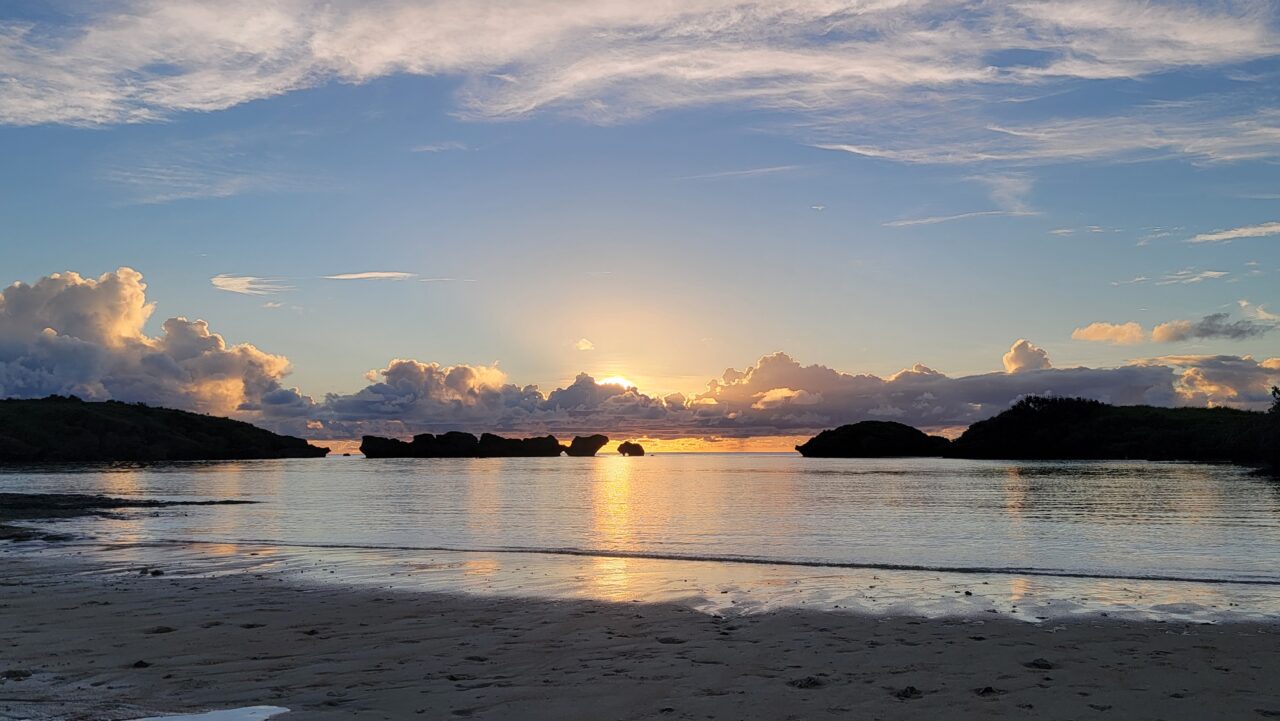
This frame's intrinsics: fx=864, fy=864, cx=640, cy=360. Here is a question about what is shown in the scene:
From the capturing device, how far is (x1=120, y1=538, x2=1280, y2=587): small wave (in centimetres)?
2627

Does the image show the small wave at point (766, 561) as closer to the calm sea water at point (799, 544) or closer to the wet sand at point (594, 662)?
the calm sea water at point (799, 544)

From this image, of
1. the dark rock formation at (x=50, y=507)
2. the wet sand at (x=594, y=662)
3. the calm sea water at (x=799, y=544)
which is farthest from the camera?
the dark rock formation at (x=50, y=507)

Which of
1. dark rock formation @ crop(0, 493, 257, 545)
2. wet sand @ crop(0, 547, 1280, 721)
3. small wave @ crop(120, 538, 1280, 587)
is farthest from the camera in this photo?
dark rock formation @ crop(0, 493, 257, 545)

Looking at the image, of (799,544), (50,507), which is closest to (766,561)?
(799,544)

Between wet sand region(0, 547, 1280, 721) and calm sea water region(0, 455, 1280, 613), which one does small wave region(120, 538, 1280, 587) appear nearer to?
calm sea water region(0, 455, 1280, 613)

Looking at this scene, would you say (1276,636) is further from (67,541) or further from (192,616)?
(67,541)

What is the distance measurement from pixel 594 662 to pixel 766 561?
18.5 metres

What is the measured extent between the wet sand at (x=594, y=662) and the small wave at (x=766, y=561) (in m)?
9.67

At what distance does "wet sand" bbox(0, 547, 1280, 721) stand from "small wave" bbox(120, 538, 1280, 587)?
9671 millimetres

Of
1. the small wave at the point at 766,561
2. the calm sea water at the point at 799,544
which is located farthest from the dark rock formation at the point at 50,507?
the small wave at the point at 766,561

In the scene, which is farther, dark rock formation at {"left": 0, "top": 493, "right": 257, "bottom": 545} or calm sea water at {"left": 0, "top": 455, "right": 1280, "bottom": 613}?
dark rock formation at {"left": 0, "top": 493, "right": 257, "bottom": 545}

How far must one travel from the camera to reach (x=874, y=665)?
1348cm

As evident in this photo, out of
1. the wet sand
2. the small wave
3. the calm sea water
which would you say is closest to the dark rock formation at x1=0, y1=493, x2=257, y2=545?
the calm sea water

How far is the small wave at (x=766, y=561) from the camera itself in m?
26.3
